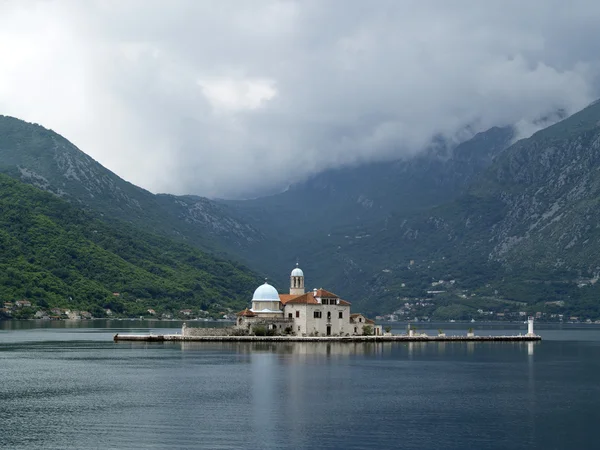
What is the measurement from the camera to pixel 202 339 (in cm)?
15500

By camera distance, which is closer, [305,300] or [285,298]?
[305,300]

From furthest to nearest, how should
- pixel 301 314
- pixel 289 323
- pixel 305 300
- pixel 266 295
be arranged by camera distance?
pixel 266 295
pixel 289 323
pixel 301 314
pixel 305 300

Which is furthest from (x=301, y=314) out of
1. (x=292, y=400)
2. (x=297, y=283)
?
(x=292, y=400)

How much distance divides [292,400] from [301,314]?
8001 centimetres

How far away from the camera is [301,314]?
506 feet

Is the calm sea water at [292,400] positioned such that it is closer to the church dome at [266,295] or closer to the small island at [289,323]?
the small island at [289,323]

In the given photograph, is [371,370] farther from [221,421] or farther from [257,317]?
[257,317]

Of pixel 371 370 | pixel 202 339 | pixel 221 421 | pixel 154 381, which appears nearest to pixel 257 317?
pixel 202 339

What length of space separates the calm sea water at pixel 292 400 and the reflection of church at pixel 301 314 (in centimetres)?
2417

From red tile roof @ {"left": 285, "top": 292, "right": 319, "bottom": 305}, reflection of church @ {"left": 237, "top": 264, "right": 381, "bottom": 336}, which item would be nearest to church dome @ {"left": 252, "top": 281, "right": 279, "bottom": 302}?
reflection of church @ {"left": 237, "top": 264, "right": 381, "bottom": 336}

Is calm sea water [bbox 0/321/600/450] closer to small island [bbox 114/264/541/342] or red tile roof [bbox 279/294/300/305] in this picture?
small island [bbox 114/264/541/342]

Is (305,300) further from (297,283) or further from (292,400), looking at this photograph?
(292,400)

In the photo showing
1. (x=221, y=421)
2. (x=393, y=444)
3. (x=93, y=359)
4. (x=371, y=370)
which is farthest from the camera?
(x=93, y=359)

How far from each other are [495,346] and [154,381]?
293ft
